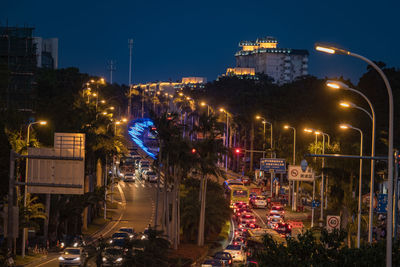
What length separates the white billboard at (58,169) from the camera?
30.2 metres

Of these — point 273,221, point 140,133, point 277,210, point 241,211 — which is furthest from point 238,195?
point 140,133

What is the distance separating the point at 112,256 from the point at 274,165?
42765 millimetres

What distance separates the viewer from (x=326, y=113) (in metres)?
101

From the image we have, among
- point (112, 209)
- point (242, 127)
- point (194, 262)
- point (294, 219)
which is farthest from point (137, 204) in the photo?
point (242, 127)

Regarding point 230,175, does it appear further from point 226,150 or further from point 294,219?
point 226,150

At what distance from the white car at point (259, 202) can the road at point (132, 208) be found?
10.6m

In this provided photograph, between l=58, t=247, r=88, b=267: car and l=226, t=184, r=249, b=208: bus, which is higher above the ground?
l=226, t=184, r=249, b=208: bus

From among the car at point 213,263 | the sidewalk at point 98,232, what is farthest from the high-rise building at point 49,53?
the car at point 213,263

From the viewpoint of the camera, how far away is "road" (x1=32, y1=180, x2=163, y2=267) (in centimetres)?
5460

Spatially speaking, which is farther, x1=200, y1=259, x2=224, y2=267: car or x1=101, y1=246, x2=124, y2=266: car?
x1=200, y1=259, x2=224, y2=267: car

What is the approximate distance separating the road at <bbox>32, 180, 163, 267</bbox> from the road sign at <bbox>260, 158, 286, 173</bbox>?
39.8 ft

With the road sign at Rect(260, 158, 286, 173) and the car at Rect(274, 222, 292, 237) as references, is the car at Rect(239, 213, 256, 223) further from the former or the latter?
the road sign at Rect(260, 158, 286, 173)

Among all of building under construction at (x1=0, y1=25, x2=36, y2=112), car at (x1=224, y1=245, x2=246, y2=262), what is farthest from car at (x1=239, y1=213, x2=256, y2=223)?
building under construction at (x1=0, y1=25, x2=36, y2=112)

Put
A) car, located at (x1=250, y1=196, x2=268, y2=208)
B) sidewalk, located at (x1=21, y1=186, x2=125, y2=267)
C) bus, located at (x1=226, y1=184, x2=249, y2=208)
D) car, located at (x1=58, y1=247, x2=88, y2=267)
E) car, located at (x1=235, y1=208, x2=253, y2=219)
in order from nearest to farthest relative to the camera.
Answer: car, located at (x1=58, y1=247, x2=88, y2=267) < sidewalk, located at (x1=21, y1=186, x2=125, y2=267) < car, located at (x1=235, y1=208, x2=253, y2=219) < bus, located at (x1=226, y1=184, x2=249, y2=208) < car, located at (x1=250, y1=196, x2=268, y2=208)
